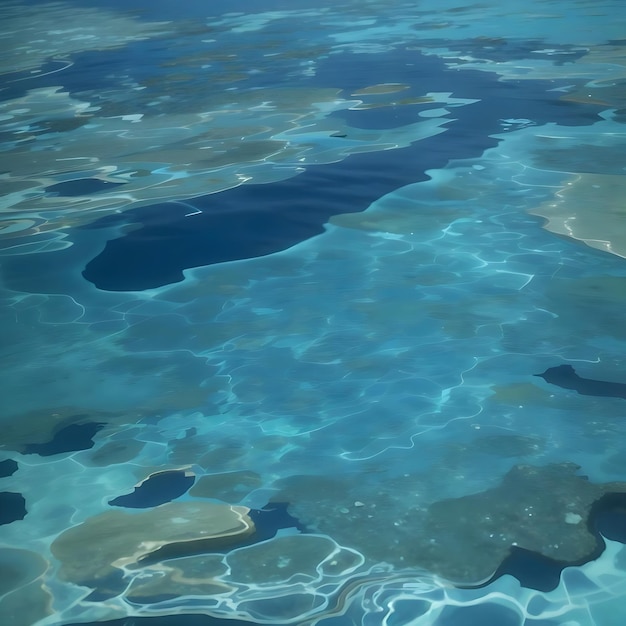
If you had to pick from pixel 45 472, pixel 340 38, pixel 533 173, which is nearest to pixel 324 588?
pixel 45 472

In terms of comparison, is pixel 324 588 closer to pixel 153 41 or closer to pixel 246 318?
pixel 246 318

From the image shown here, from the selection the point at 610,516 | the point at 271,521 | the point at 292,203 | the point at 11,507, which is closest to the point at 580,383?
the point at 610,516

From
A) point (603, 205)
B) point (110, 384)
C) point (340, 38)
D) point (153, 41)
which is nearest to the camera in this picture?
point (110, 384)

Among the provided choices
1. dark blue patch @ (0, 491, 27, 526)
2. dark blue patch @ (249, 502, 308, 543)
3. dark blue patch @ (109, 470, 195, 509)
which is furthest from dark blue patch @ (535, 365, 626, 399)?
dark blue patch @ (0, 491, 27, 526)

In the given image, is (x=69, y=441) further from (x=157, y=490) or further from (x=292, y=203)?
(x=292, y=203)

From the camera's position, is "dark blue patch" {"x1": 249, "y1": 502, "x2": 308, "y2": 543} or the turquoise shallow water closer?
the turquoise shallow water

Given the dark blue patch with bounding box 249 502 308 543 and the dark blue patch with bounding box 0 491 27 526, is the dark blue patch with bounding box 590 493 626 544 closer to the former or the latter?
the dark blue patch with bounding box 249 502 308 543

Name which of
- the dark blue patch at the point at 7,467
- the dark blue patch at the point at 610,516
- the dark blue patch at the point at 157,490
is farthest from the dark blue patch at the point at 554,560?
the dark blue patch at the point at 7,467
